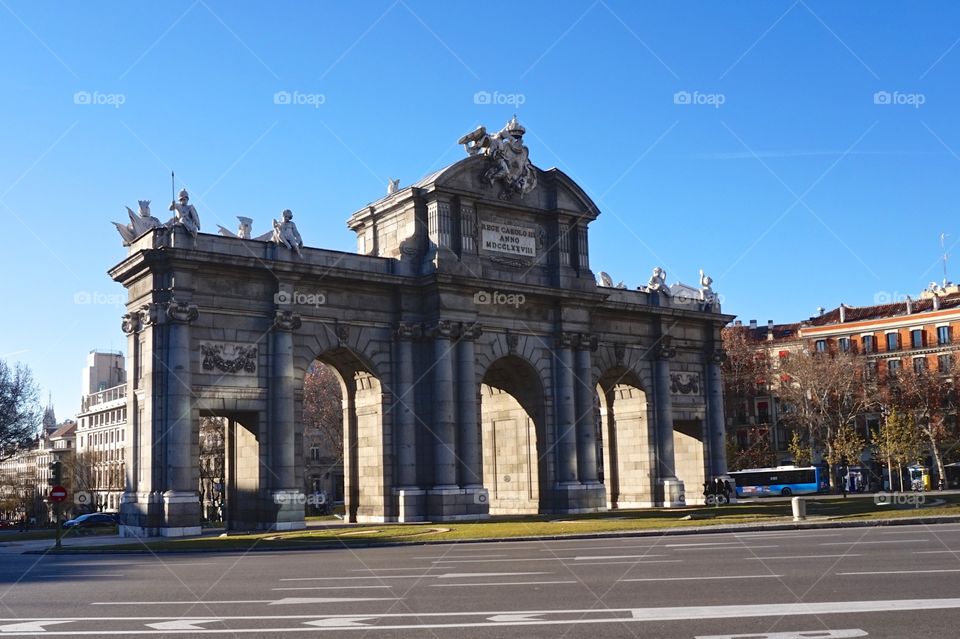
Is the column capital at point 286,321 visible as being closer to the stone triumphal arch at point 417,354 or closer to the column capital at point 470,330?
the stone triumphal arch at point 417,354

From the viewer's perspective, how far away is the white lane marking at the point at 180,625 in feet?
40.2

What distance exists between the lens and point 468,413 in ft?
154

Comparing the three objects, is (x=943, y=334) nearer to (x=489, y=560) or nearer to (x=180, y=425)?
(x=180, y=425)

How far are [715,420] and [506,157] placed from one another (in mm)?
22252

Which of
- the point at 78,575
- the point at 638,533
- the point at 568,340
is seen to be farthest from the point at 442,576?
the point at 568,340

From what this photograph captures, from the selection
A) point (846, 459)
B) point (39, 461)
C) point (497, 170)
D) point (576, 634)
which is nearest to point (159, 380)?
point (497, 170)

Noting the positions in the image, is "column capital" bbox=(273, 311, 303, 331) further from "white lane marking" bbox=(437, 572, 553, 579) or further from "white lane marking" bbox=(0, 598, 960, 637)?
"white lane marking" bbox=(0, 598, 960, 637)

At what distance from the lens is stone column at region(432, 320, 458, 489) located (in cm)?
4562

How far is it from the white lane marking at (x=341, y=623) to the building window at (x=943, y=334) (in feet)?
306

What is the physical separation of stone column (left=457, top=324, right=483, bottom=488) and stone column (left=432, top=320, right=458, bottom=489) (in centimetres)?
53

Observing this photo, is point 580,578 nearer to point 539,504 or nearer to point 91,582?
point 91,582

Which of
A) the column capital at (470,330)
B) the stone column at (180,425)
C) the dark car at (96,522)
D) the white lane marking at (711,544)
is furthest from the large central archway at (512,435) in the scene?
the white lane marking at (711,544)

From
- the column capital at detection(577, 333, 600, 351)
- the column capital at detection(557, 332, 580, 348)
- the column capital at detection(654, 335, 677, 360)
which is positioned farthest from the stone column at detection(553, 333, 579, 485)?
the column capital at detection(654, 335, 677, 360)

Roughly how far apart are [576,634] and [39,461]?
192m
